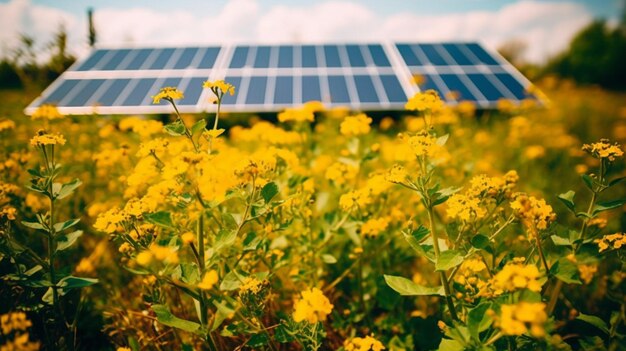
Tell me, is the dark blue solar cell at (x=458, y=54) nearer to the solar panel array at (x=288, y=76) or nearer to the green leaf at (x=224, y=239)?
the solar panel array at (x=288, y=76)

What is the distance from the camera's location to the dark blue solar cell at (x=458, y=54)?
8.12 m

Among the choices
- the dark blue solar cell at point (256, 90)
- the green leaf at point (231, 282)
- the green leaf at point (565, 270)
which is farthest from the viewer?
the dark blue solar cell at point (256, 90)

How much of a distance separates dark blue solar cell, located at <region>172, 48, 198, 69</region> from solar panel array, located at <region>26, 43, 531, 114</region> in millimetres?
21

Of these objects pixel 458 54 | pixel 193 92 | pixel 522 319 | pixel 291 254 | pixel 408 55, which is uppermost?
pixel 522 319

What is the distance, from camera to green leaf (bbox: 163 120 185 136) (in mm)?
1697

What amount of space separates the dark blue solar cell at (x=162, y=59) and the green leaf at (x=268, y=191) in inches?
264

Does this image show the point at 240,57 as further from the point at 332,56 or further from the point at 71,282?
the point at 71,282

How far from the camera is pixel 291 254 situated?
Answer: 236 cm

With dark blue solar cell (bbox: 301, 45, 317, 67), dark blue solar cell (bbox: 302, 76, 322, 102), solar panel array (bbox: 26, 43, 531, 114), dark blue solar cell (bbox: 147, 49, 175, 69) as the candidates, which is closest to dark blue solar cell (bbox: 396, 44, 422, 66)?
solar panel array (bbox: 26, 43, 531, 114)

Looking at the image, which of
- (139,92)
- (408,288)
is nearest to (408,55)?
(139,92)

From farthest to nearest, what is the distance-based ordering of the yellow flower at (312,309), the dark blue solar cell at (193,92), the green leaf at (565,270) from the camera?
the dark blue solar cell at (193,92) < the green leaf at (565,270) < the yellow flower at (312,309)

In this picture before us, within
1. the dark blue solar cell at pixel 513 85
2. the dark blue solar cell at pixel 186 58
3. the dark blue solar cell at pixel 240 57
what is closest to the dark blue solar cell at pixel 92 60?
the dark blue solar cell at pixel 186 58

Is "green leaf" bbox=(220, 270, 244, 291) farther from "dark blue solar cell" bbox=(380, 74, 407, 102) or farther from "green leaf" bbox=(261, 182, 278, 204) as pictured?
"dark blue solar cell" bbox=(380, 74, 407, 102)

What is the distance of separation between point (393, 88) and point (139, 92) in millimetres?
4700
